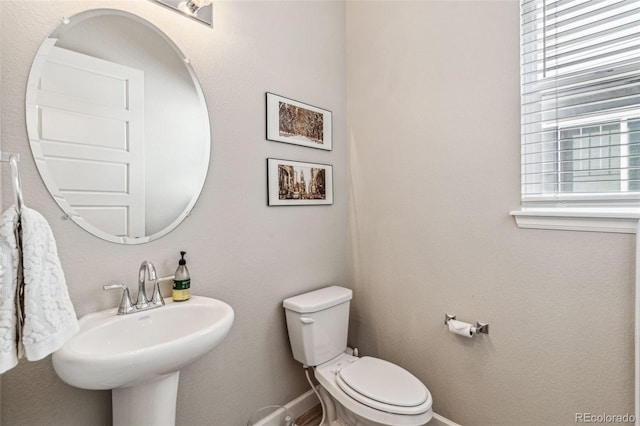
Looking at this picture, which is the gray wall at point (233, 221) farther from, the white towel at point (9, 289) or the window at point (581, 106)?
the window at point (581, 106)

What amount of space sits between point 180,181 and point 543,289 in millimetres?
1595

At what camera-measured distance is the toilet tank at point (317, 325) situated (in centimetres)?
159

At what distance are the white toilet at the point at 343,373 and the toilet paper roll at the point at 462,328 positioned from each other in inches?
11.6

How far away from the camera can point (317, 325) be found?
1607mm

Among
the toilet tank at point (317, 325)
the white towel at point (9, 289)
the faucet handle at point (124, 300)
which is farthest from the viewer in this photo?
the toilet tank at point (317, 325)

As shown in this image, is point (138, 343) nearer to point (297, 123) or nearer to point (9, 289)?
point (9, 289)

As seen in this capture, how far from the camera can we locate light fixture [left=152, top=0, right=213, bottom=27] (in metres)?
1.25

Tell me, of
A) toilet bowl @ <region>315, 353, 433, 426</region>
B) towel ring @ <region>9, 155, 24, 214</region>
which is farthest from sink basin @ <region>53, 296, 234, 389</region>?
toilet bowl @ <region>315, 353, 433, 426</region>

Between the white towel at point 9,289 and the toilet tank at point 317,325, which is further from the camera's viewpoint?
the toilet tank at point 317,325

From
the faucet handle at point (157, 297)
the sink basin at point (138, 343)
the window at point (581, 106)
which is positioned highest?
the window at point (581, 106)

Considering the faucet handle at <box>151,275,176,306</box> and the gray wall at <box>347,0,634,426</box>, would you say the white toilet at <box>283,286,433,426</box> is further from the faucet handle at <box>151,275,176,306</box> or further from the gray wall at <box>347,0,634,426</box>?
the faucet handle at <box>151,275,176,306</box>

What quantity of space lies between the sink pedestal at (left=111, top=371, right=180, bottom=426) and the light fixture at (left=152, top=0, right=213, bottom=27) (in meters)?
1.40

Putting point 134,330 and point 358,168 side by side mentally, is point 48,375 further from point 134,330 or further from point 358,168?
point 358,168

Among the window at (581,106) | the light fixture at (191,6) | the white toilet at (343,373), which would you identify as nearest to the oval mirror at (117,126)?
the light fixture at (191,6)
